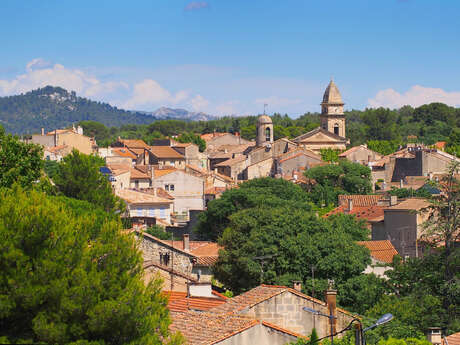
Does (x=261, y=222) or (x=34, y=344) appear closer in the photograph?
(x=34, y=344)

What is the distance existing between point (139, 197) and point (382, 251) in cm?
2562

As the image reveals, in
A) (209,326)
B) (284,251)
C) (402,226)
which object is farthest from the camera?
(402,226)

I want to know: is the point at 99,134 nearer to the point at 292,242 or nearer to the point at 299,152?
the point at 299,152

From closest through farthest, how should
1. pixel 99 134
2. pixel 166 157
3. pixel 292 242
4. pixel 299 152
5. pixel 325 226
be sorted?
pixel 292 242 → pixel 325 226 → pixel 299 152 → pixel 166 157 → pixel 99 134

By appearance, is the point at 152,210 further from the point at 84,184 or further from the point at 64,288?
the point at 64,288

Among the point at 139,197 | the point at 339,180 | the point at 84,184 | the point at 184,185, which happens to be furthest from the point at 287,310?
the point at 184,185

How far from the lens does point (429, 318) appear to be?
2536 centimetres

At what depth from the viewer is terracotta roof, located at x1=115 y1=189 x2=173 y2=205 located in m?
59.5

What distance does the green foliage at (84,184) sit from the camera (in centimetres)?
4431

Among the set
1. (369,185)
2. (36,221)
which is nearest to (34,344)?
(36,221)

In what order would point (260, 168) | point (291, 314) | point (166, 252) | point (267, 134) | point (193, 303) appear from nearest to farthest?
point (291, 314) < point (193, 303) < point (166, 252) < point (260, 168) < point (267, 134)

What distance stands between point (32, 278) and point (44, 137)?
9198cm

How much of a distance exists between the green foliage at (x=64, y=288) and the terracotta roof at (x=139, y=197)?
42.0 m

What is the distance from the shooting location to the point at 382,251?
38.5 metres
